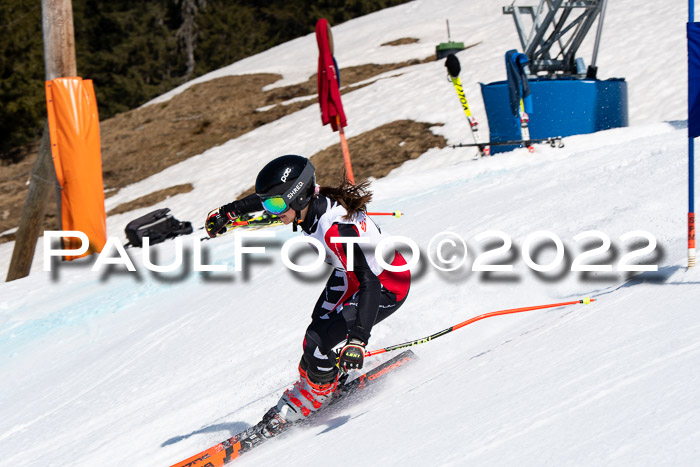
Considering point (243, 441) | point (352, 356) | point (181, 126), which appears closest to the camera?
point (352, 356)

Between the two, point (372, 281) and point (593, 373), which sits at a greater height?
point (372, 281)

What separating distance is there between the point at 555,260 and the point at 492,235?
46.6 inches

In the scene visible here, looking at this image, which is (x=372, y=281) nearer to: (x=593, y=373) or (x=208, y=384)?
(x=593, y=373)

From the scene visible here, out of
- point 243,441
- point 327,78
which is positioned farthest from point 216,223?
point 327,78

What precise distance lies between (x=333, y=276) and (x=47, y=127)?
26.5 feet

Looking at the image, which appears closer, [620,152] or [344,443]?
[344,443]

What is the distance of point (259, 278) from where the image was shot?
8.23 metres

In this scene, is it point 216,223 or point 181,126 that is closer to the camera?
point 216,223

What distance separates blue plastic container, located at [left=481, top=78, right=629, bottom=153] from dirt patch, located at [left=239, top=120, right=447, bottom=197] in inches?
110

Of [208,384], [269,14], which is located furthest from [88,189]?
[269,14]

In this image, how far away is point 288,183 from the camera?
3957 millimetres

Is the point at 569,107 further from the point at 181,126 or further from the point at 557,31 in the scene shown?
the point at 181,126

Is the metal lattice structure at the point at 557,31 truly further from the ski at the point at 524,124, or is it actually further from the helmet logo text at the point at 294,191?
the helmet logo text at the point at 294,191
